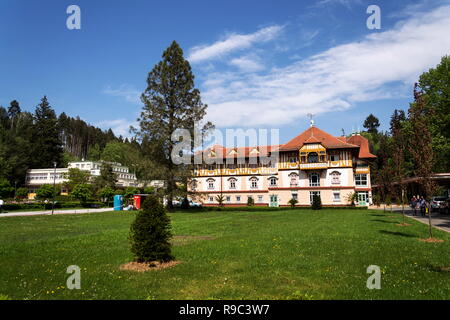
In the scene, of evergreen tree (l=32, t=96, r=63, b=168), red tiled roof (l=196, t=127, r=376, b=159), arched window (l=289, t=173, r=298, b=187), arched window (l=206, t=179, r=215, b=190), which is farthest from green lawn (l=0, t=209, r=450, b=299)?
evergreen tree (l=32, t=96, r=63, b=168)

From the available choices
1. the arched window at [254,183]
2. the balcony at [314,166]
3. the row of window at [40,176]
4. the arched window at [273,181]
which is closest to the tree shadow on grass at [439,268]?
the balcony at [314,166]

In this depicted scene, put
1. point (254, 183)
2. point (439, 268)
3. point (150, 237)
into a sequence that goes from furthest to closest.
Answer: point (254, 183), point (150, 237), point (439, 268)

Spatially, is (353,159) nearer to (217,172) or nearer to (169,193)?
(217,172)

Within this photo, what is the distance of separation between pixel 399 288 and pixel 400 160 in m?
18.2

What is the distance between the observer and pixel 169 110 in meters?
42.2

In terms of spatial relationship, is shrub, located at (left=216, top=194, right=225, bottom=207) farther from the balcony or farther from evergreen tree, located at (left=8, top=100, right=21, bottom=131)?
evergreen tree, located at (left=8, top=100, right=21, bottom=131)

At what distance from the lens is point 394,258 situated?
10.3 metres

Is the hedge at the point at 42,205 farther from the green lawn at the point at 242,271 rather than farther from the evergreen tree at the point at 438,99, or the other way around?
the evergreen tree at the point at 438,99

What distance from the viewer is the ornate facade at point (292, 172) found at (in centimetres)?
4956

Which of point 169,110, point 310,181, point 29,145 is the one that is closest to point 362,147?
point 310,181

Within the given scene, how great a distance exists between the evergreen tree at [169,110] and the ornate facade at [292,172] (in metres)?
4.44

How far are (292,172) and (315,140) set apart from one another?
257 inches

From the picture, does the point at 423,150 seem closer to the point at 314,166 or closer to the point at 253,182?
the point at 314,166
